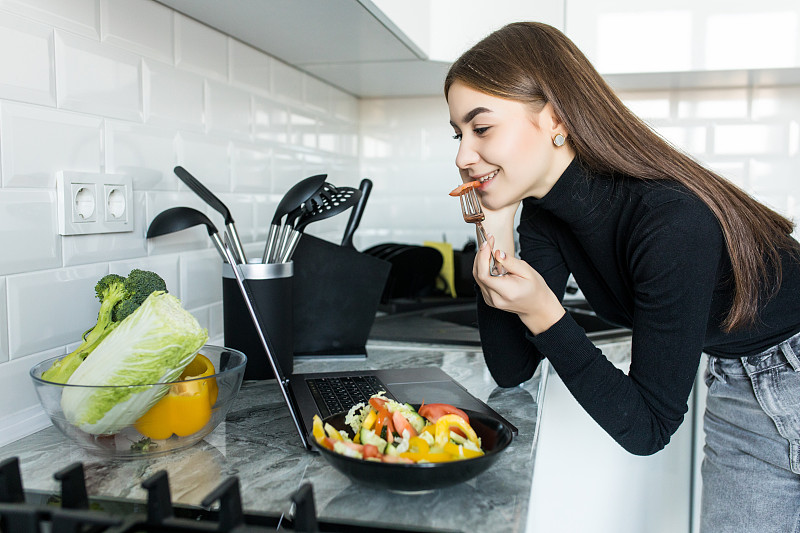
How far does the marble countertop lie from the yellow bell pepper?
4 centimetres

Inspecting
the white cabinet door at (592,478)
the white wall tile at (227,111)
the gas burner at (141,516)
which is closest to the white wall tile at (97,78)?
the white wall tile at (227,111)

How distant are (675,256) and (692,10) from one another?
1.06m

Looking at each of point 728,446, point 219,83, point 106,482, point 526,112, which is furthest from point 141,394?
point 728,446

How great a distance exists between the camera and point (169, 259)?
1.20m

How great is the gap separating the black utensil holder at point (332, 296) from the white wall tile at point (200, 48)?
37 cm

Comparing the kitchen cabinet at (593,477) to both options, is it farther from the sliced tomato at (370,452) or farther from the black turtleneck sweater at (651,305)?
the sliced tomato at (370,452)

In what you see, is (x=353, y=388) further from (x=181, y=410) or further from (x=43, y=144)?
(x=43, y=144)

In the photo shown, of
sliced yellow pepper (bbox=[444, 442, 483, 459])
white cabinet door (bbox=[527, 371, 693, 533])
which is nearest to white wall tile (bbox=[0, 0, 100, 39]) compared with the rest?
sliced yellow pepper (bbox=[444, 442, 483, 459])

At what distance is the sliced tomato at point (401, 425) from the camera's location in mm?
747

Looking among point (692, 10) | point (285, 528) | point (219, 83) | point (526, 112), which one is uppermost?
point (692, 10)

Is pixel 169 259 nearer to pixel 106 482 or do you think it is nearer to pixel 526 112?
pixel 106 482

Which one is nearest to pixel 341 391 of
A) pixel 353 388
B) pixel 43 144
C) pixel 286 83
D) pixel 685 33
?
pixel 353 388

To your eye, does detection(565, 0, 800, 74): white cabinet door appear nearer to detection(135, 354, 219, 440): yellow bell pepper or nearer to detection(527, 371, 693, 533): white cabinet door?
detection(527, 371, 693, 533): white cabinet door

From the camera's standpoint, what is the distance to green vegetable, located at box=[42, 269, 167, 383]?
2.61 ft
